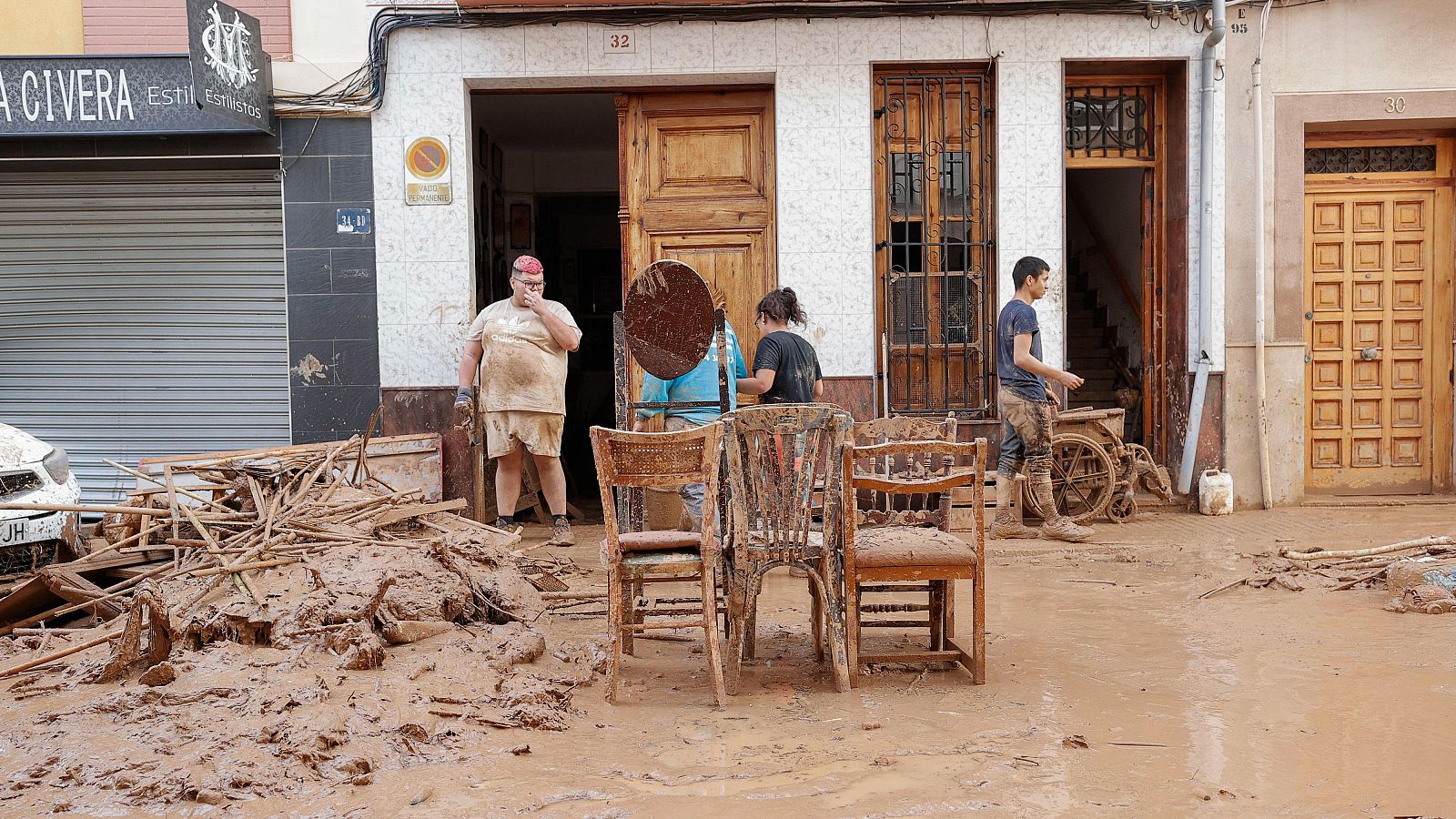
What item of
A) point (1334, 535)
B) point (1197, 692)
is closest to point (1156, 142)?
point (1334, 535)

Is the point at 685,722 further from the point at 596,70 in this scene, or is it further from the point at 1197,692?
the point at 596,70

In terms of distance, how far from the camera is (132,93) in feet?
28.5

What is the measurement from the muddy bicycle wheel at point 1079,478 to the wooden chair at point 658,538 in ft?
15.5

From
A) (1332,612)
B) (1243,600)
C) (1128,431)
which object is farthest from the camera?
(1128,431)

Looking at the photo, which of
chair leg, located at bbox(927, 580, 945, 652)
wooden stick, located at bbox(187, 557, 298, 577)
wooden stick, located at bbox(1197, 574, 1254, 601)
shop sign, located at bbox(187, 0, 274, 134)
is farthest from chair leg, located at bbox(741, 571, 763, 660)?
shop sign, located at bbox(187, 0, 274, 134)

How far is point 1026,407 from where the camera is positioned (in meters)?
7.77

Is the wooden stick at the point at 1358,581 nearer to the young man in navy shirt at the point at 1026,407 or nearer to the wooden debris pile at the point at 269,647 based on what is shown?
the young man in navy shirt at the point at 1026,407

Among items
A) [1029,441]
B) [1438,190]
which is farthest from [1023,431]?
[1438,190]

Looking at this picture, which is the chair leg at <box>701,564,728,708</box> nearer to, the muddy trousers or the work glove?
the work glove

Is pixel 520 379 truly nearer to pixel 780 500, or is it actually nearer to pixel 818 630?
pixel 818 630

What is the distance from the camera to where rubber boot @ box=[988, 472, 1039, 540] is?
8.02m

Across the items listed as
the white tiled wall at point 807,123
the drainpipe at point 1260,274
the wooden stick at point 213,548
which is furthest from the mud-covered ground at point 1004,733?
the white tiled wall at point 807,123

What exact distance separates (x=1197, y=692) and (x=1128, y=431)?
6.30m

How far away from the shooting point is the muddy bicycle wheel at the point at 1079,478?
326 inches
